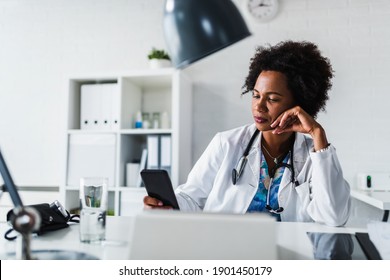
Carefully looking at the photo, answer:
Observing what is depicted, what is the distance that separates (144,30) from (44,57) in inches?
34.9

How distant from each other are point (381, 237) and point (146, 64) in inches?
86.8

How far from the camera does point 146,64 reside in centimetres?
282

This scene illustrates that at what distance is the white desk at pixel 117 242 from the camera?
83 centimetres

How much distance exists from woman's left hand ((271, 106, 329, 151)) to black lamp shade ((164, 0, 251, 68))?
2.19 ft

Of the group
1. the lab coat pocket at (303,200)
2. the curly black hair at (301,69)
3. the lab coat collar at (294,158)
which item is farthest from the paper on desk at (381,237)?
the curly black hair at (301,69)

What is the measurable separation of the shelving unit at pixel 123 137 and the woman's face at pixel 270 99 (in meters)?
0.85

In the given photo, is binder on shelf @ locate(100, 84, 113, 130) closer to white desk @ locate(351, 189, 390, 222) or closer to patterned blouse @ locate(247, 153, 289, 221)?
patterned blouse @ locate(247, 153, 289, 221)

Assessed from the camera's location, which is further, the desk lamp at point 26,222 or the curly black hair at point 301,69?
the curly black hair at point 301,69

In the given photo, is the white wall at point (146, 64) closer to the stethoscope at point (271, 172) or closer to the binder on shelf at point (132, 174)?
the binder on shelf at point (132, 174)

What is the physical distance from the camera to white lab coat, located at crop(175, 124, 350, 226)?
130 cm

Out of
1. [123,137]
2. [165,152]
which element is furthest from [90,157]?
[165,152]

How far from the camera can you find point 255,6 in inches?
104

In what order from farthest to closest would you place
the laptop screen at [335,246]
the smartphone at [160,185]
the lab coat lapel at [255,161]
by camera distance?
the lab coat lapel at [255,161], the smartphone at [160,185], the laptop screen at [335,246]

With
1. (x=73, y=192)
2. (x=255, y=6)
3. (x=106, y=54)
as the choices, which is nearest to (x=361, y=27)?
(x=255, y=6)
